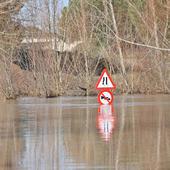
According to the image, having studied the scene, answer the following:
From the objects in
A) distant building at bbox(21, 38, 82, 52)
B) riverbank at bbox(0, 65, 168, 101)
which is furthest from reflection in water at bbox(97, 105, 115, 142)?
distant building at bbox(21, 38, 82, 52)

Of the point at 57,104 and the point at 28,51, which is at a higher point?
the point at 28,51

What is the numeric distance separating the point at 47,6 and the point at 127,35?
5.00m

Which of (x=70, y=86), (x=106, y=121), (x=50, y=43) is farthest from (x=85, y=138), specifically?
(x=50, y=43)

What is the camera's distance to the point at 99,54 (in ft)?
131

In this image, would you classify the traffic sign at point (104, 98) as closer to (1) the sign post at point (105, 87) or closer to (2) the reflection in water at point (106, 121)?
(1) the sign post at point (105, 87)

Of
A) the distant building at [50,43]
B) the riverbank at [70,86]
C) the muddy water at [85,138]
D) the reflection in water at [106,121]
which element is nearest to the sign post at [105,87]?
the reflection in water at [106,121]

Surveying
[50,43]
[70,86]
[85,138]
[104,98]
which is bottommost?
[85,138]

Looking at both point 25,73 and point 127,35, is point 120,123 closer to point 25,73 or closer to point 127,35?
point 25,73

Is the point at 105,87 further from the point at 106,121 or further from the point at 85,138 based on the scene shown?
the point at 85,138

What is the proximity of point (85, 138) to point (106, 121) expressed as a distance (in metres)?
4.45

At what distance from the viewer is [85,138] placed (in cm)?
1598

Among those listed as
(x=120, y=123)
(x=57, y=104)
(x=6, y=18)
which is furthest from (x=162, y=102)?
(x=120, y=123)

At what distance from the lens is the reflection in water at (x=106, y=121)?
55.4 feet

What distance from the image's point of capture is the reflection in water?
665 inches
